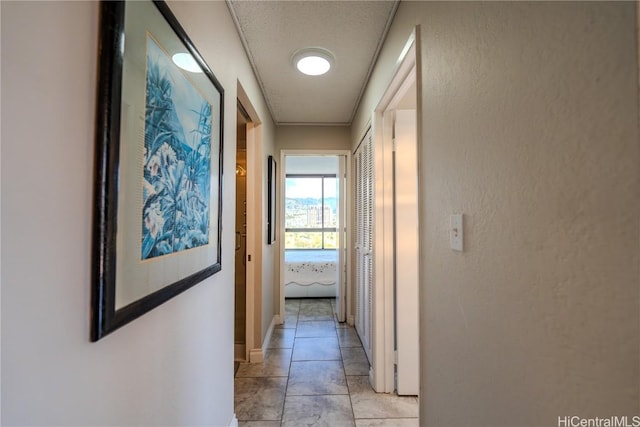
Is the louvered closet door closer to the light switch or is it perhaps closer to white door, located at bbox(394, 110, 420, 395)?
white door, located at bbox(394, 110, 420, 395)

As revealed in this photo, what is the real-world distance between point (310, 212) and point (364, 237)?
11.6 feet

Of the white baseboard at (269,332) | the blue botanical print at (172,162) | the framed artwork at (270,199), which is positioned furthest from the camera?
the framed artwork at (270,199)

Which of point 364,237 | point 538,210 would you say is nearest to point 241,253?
point 364,237

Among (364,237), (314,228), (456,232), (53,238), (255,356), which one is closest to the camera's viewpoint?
(53,238)

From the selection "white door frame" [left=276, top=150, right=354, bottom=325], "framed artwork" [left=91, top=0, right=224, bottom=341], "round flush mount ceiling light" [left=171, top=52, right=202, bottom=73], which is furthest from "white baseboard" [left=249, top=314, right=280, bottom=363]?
"round flush mount ceiling light" [left=171, top=52, right=202, bottom=73]

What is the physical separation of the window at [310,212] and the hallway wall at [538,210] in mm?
5094

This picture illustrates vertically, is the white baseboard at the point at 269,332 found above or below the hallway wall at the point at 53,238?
below

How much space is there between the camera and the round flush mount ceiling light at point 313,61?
6.26ft

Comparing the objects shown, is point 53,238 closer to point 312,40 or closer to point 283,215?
point 312,40

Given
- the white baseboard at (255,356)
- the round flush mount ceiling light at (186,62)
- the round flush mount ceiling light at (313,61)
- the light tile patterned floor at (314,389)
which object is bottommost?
the light tile patterned floor at (314,389)

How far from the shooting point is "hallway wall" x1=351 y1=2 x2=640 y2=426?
0.41m

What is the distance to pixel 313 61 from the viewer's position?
78.4 inches

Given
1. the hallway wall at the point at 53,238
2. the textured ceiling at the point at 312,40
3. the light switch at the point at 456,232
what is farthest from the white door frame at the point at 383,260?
the hallway wall at the point at 53,238

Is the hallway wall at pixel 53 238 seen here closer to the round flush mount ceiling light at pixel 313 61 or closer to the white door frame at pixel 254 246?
the round flush mount ceiling light at pixel 313 61
